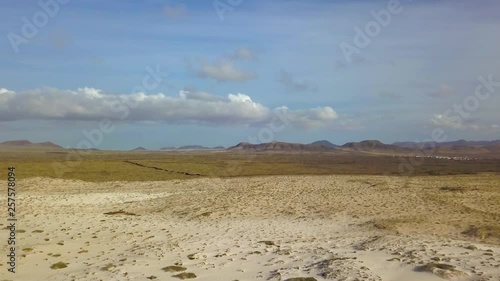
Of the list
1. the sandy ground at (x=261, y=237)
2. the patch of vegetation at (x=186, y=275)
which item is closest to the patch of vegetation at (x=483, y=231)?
the sandy ground at (x=261, y=237)

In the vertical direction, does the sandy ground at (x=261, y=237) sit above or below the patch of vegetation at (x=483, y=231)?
below

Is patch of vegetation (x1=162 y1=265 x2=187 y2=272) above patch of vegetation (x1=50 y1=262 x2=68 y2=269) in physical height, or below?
above

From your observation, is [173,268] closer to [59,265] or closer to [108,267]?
[108,267]

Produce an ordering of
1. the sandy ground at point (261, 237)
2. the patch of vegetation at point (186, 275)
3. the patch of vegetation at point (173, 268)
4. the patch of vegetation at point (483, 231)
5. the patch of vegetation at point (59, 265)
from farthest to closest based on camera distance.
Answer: the patch of vegetation at point (483, 231)
the patch of vegetation at point (59, 265)
the patch of vegetation at point (173, 268)
the sandy ground at point (261, 237)
the patch of vegetation at point (186, 275)

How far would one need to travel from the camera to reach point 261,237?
16.9 meters

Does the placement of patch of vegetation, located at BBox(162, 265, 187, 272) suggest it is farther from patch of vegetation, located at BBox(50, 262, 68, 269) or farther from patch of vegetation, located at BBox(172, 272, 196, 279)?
patch of vegetation, located at BBox(50, 262, 68, 269)

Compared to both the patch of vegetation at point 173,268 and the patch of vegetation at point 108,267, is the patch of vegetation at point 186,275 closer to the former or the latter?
the patch of vegetation at point 173,268

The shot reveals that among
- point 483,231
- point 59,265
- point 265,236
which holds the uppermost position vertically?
point 483,231

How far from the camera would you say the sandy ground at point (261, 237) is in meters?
12.5

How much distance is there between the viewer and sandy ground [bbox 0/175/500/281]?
12477 mm

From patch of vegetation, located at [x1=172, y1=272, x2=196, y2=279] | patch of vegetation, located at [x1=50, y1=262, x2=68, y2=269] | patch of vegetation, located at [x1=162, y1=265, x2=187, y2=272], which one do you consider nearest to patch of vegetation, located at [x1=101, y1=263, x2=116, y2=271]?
patch of vegetation, located at [x1=50, y1=262, x2=68, y2=269]

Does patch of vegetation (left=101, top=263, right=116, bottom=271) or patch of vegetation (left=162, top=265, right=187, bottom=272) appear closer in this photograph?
patch of vegetation (left=162, top=265, right=187, bottom=272)

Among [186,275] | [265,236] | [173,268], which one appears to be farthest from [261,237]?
[186,275]

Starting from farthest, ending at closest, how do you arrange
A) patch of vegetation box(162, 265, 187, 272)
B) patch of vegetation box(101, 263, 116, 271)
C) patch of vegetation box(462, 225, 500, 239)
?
patch of vegetation box(462, 225, 500, 239), patch of vegetation box(101, 263, 116, 271), patch of vegetation box(162, 265, 187, 272)
